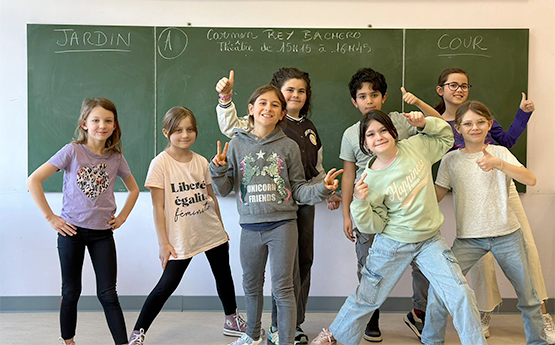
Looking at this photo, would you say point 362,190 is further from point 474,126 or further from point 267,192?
point 474,126

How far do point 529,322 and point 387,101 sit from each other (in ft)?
5.30

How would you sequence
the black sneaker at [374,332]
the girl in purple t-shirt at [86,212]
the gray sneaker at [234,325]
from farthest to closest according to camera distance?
1. the gray sneaker at [234,325]
2. the black sneaker at [374,332]
3. the girl in purple t-shirt at [86,212]

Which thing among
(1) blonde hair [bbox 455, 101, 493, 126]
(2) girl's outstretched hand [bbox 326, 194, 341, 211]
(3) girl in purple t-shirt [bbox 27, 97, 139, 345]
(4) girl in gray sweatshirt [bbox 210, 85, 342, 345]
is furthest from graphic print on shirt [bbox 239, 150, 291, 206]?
(1) blonde hair [bbox 455, 101, 493, 126]

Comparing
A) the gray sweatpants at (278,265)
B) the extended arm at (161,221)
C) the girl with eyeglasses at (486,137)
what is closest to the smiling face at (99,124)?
the extended arm at (161,221)

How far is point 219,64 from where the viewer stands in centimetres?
326

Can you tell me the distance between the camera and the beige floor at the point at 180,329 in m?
2.78

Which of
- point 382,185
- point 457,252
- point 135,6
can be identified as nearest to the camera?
point 382,185

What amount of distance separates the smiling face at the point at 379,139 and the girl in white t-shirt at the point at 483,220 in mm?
438

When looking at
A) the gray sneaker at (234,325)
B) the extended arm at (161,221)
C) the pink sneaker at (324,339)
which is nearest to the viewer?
the extended arm at (161,221)

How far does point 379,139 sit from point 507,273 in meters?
1.01

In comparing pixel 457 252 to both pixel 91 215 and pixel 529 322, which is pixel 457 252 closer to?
pixel 529 322

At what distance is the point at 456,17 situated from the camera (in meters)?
3.26

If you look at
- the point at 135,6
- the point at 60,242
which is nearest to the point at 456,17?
the point at 135,6

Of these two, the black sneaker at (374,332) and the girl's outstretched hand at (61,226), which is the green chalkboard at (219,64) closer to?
the girl's outstretched hand at (61,226)
